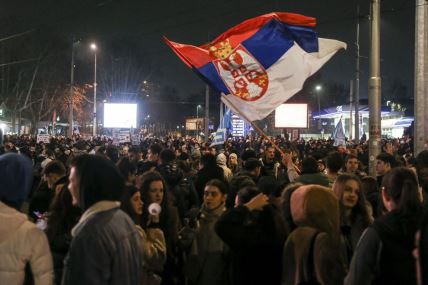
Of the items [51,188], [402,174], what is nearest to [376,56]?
[51,188]

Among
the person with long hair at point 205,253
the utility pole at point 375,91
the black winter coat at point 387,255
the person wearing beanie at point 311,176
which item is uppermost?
the utility pole at point 375,91

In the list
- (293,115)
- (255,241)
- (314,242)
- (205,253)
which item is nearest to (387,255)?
(314,242)

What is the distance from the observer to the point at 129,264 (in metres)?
3.38

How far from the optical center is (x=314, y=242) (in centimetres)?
387

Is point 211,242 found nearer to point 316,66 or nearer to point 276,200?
point 276,200

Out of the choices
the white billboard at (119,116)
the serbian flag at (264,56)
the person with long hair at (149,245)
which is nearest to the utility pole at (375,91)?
the serbian flag at (264,56)

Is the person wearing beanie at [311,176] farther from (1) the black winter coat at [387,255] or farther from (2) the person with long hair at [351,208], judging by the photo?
(1) the black winter coat at [387,255]

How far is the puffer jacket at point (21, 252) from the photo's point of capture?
136 inches

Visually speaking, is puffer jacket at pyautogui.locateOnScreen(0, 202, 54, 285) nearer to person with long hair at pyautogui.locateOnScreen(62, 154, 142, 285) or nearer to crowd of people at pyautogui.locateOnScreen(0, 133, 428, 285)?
crowd of people at pyautogui.locateOnScreen(0, 133, 428, 285)

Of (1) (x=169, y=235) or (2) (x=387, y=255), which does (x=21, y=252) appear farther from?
(2) (x=387, y=255)

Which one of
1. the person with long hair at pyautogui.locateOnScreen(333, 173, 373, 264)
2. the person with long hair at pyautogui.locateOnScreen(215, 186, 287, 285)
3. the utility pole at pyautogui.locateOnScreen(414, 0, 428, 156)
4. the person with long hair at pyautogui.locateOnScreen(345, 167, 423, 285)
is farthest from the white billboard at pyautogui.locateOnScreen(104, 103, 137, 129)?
the person with long hair at pyautogui.locateOnScreen(345, 167, 423, 285)

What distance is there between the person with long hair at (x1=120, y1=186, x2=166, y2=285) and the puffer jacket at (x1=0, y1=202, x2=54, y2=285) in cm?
103

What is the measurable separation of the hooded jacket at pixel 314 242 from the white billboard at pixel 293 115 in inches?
990

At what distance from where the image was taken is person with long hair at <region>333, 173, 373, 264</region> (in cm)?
512
